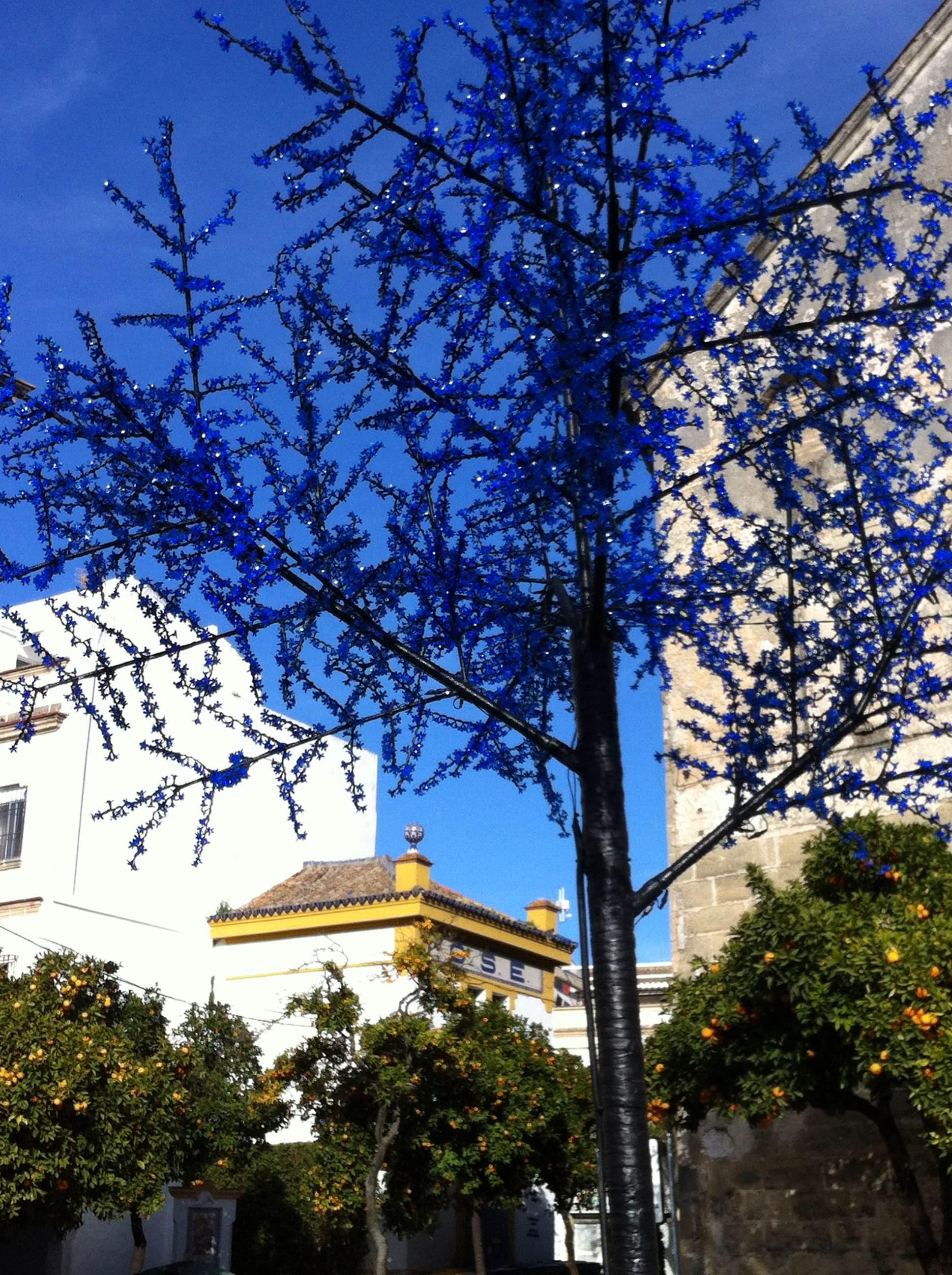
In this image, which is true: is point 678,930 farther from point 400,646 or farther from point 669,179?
point 669,179

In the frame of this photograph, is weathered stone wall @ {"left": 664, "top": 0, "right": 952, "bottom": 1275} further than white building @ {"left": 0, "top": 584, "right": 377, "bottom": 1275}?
No

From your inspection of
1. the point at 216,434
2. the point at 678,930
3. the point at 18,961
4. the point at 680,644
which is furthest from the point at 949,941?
the point at 18,961

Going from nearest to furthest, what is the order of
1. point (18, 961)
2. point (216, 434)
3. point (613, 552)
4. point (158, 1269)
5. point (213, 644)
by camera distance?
point (216, 434), point (613, 552), point (213, 644), point (158, 1269), point (18, 961)

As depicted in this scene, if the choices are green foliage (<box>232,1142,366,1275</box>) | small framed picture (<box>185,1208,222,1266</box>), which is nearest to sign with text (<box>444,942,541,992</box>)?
green foliage (<box>232,1142,366,1275</box>)

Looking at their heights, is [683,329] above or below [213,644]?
above

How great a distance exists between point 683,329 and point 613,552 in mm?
714

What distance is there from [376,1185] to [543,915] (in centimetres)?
1372

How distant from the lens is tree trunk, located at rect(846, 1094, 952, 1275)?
20.3ft

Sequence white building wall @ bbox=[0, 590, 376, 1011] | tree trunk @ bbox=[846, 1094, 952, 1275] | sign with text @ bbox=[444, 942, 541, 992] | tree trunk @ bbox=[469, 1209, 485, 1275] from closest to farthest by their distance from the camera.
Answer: tree trunk @ bbox=[846, 1094, 952, 1275] < tree trunk @ bbox=[469, 1209, 485, 1275] < white building wall @ bbox=[0, 590, 376, 1011] < sign with text @ bbox=[444, 942, 541, 992]

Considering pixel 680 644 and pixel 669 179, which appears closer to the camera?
pixel 669 179

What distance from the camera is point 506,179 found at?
422cm

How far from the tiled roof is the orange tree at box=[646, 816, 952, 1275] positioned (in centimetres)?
1844

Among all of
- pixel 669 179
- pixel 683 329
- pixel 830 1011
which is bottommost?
pixel 830 1011

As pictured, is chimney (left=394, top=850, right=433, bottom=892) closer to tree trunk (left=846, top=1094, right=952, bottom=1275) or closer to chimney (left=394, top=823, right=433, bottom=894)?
chimney (left=394, top=823, right=433, bottom=894)
